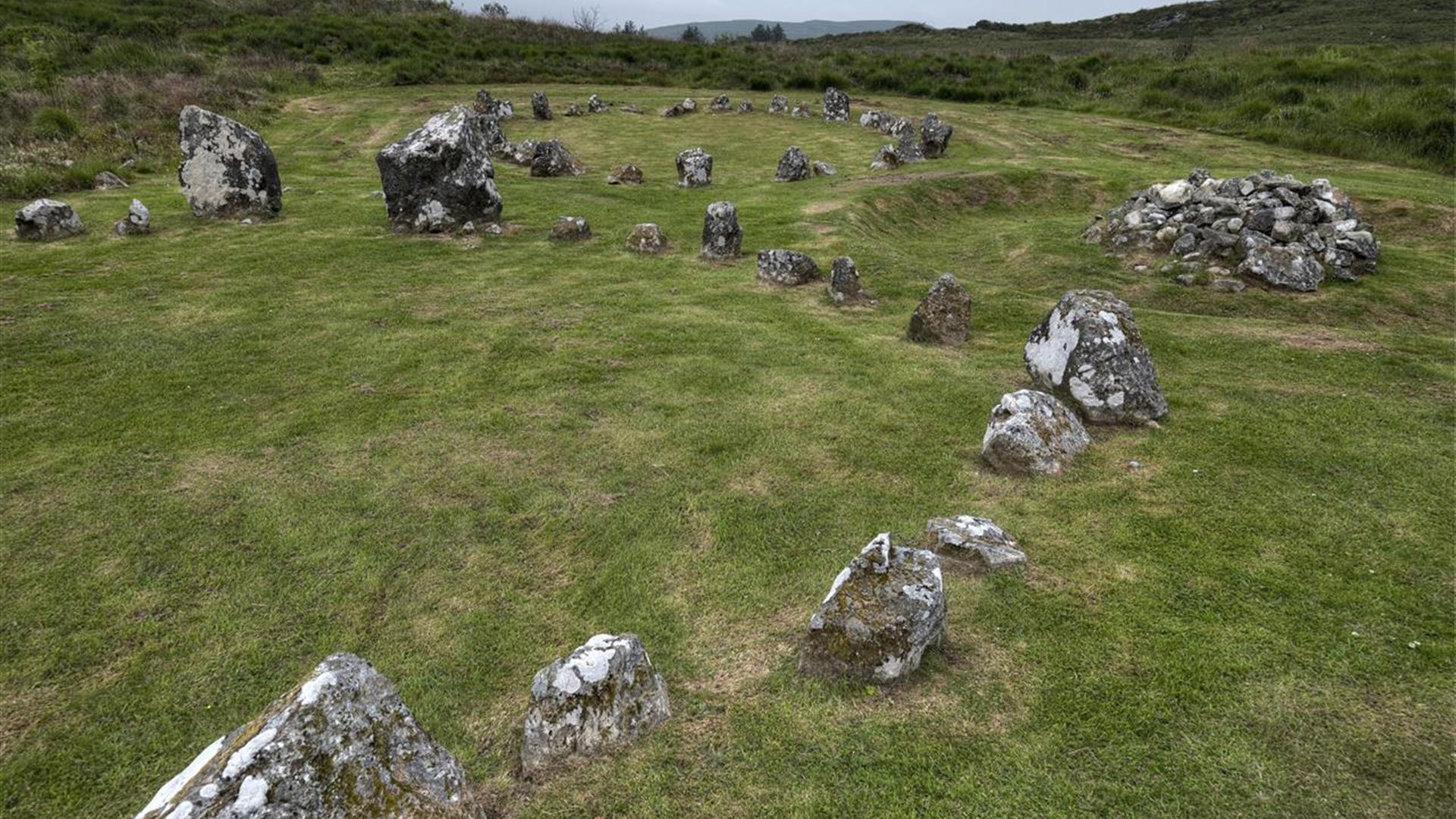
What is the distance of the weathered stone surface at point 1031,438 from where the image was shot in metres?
7.29

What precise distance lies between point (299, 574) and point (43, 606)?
5.68 ft

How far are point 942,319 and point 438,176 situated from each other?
38.0 ft

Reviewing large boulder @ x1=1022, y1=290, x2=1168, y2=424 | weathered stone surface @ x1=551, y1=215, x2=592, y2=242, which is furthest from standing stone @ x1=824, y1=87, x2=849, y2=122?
large boulder @ x1=1022, y1=290, x2=1168, y2=424

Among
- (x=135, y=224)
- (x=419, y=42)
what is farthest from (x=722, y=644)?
(x=419, y=42)

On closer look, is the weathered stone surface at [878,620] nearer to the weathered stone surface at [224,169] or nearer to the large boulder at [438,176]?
the large boulder at [438,176]

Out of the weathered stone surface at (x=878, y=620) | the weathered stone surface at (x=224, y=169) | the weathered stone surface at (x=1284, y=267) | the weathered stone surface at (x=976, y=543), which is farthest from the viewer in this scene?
the weathered stone surface at (x=224, y=169)

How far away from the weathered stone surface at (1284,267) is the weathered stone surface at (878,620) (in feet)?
41.5

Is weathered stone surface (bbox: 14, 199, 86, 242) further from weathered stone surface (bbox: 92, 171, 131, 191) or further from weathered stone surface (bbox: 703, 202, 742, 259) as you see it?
weathered stone surface (bbox: 703, 202, 742, 259)

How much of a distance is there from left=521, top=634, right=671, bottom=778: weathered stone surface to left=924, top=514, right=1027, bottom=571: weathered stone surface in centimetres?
279

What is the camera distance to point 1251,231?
Result: 14578 millimetres

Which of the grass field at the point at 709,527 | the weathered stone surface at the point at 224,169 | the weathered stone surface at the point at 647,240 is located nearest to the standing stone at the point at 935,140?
the grass field at the point at 709,527

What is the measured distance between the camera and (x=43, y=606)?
552 centimetres

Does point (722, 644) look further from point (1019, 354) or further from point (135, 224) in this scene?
point (135, 224)

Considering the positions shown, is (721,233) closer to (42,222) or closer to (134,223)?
(134,223)
